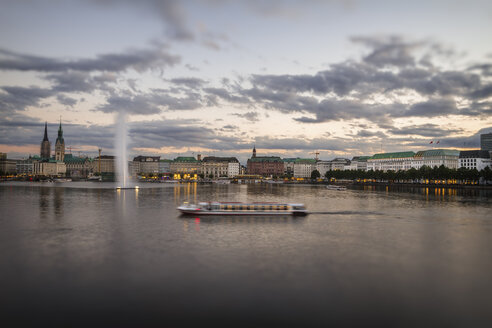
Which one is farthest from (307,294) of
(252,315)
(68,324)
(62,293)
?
(62,293)

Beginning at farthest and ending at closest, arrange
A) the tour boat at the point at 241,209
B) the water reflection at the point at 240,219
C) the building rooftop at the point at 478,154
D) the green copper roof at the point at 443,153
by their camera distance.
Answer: the green copper roof at the point at 443,153, the building rooftop at the point at 478,154, the tour boat at the point at 241,209, the water reflection at the point at 240,219

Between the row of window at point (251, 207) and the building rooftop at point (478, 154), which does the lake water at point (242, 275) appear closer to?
the row of window at point (251, 207)

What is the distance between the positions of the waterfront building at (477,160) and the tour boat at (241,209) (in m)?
167

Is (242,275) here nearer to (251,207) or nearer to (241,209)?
(241,209)

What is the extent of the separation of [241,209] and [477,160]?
175 metres

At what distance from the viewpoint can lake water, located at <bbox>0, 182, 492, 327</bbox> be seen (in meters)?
14.7

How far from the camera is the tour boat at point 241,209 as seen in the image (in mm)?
42812

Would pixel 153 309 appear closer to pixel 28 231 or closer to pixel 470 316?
pixel 470 316

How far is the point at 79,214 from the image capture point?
43.2 meters

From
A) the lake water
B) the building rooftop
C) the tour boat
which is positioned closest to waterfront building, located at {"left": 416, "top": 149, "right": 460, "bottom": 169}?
the building rooftop

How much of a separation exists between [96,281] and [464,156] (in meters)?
204

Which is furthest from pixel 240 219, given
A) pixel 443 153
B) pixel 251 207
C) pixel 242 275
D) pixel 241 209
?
pixel 443 153

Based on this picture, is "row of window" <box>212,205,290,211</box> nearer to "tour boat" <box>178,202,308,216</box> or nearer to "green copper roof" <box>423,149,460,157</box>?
"tour boat" <box>178,202,308,216</box>

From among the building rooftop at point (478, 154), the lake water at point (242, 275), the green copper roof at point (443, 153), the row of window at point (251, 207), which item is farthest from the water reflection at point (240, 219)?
the green copper roof at point (443, 153)
